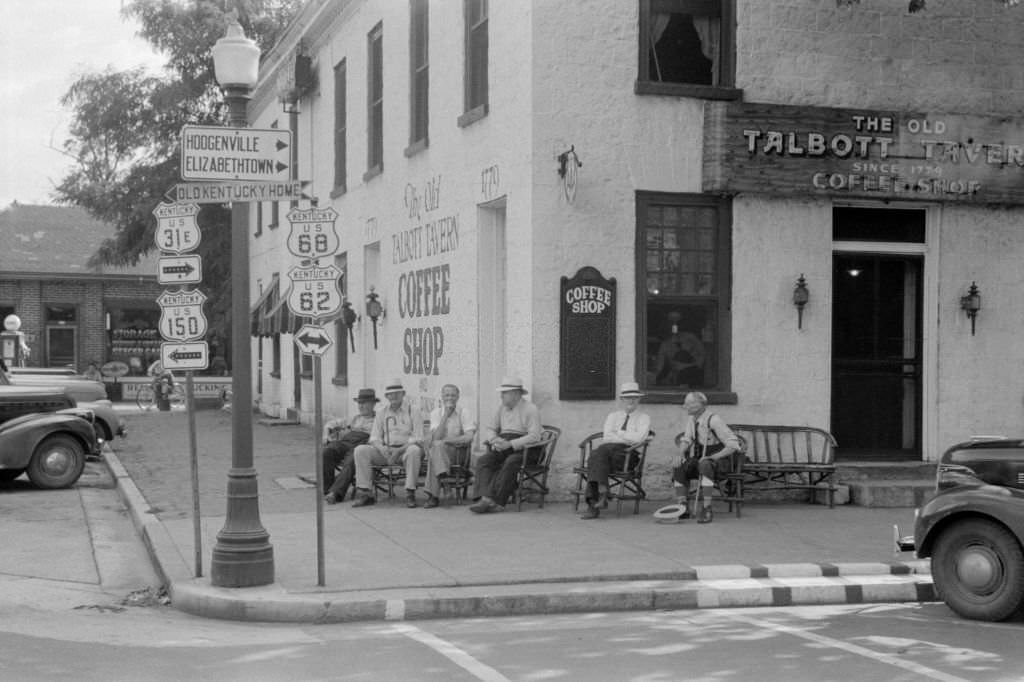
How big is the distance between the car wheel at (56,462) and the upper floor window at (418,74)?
6175 mm

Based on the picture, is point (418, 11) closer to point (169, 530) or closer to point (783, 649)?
point (169, 530)

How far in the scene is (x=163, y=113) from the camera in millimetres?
36719

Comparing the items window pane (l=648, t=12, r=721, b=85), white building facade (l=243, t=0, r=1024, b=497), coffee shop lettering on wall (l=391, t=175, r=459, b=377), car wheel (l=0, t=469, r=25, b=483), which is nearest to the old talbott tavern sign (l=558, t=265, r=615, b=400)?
white building facade (l=243, t=0, r=1024, b=497)

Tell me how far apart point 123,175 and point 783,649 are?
3532cm

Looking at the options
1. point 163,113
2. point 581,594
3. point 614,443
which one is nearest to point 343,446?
point 614,443

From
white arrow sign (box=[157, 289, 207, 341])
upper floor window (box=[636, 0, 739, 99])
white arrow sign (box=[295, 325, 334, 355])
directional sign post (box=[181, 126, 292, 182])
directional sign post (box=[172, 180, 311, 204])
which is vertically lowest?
white arrow sign (box=[295, 325, 334, 355])

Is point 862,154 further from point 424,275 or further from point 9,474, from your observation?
point 9,474

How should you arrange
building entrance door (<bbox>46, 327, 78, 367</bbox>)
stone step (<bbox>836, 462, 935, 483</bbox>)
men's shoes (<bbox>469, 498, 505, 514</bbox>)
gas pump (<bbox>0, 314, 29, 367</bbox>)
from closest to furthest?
men's shoes (<bbox>469, 498, 505, 514</bbox>) < stone step (<bbox>836, 462, 935, 483</bbox>) < gas pump (<bbox>0, 314, 29, 367</bbox>) < building entrance door (<bbox>46, 327, 78, 367</bbox>)

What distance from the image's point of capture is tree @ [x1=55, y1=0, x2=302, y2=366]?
36250 millimetres

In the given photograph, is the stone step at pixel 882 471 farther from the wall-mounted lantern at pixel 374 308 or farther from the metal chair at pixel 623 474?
the wall-mounted lantern at pixel 374 308

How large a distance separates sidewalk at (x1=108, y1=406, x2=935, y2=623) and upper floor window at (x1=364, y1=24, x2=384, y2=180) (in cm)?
727

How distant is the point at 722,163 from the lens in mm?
13859

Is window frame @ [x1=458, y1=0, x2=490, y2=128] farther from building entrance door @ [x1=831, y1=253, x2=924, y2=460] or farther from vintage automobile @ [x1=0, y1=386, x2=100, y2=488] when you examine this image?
vintage automobile @ [x1=0, y1=386, x2=100, y2=488]

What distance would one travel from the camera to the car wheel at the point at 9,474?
1694cm
